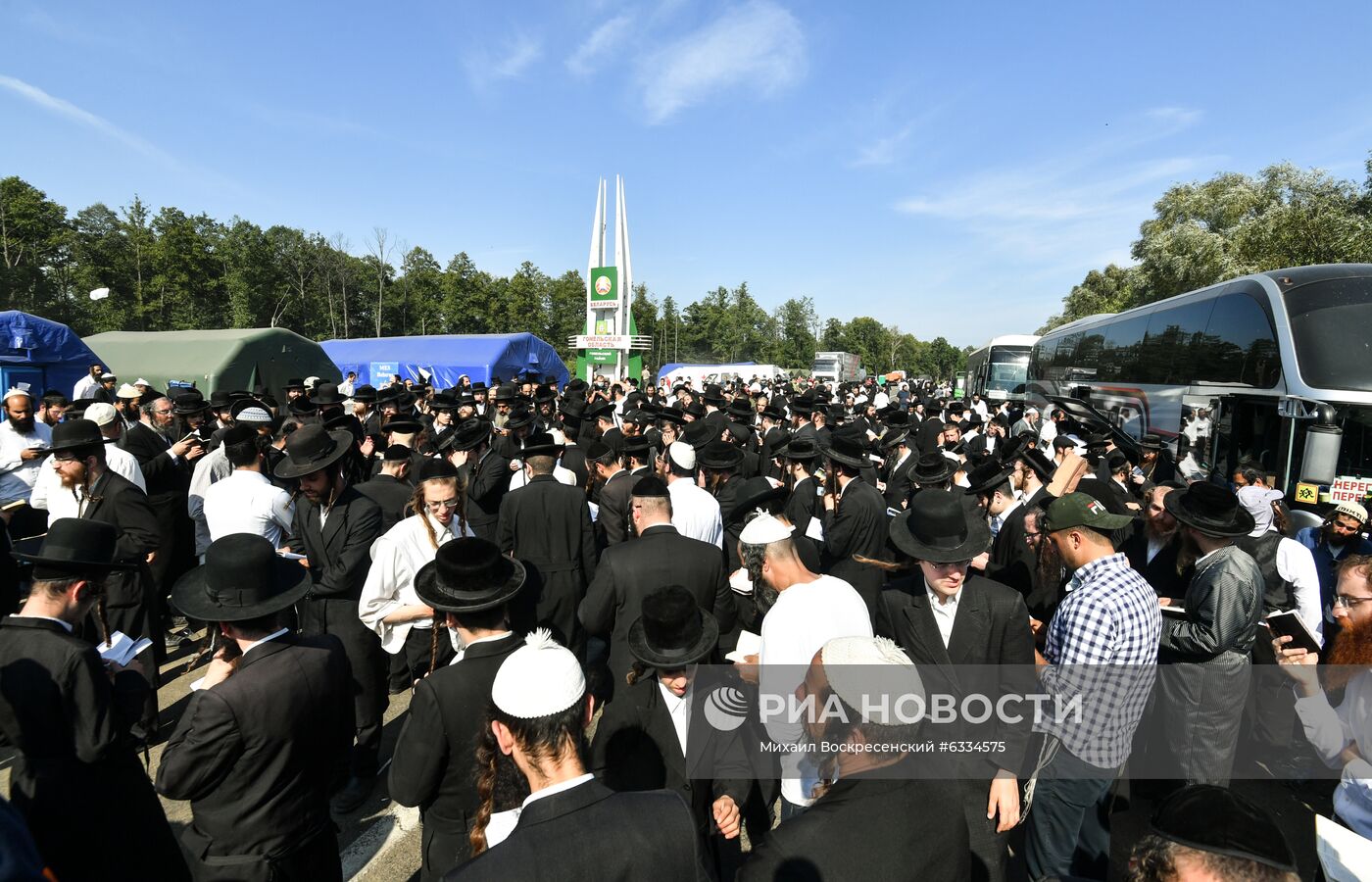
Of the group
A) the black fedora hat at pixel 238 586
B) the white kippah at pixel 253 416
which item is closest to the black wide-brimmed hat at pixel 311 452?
the black fedora hat at pixel 238 586

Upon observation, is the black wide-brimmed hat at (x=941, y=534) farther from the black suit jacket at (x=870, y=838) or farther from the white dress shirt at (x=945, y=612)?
the black suit jacket at (x=870, y=838)

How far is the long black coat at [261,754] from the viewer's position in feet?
7.47

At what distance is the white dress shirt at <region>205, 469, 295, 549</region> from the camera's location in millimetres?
4664

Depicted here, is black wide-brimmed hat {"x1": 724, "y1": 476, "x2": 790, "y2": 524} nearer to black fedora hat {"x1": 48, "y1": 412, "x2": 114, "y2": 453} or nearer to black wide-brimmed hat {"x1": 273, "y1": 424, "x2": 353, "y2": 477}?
black wide-brimmed hat {"x1": 273, "y1": 424, "x2": 353, "y2": 477}

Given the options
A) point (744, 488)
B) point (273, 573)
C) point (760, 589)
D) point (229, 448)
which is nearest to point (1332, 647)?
point (760, 589)

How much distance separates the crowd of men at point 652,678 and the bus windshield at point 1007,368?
85.4 ft

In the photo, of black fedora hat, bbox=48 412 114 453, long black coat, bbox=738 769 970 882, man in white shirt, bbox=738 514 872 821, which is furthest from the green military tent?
long black coat, bbox=738 769 970 882

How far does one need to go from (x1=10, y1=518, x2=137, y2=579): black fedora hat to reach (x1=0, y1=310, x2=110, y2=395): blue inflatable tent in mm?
13536

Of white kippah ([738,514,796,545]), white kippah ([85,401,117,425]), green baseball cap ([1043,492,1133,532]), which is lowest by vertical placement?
white kippah ([738,514,796,545])

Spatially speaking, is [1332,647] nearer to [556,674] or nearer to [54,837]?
[556,674]

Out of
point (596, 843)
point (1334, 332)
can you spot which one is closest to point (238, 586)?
point (596, 843)

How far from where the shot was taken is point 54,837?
8.04ft

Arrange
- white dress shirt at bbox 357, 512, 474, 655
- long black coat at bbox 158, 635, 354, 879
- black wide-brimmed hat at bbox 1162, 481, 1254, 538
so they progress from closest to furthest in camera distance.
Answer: long black coat at bbox 158, 635, 354, 879
black wide-brimmed hat at bbox 1162, 481, 1254, 538
white dress shirt at bbox 357, 512, 474, 655

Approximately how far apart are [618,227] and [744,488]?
148 ft
